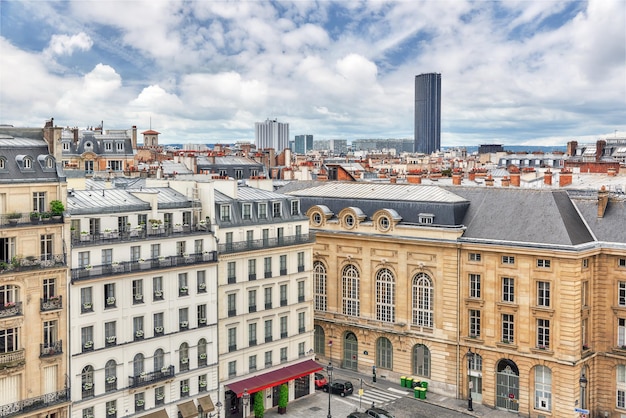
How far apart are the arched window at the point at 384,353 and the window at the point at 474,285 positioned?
1131cm

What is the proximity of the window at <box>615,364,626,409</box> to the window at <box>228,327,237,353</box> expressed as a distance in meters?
35.1

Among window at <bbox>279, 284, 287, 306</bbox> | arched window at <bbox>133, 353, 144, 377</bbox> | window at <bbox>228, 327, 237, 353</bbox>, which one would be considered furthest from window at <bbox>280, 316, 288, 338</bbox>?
arched window at <bbox>133, 353, 144, 377</bbox>

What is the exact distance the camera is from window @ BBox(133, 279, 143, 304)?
189 ft

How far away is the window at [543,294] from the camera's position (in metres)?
66.9

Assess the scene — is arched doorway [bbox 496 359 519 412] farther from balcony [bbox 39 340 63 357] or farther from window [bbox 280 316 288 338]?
balcony [bbox 39 340 63 357]

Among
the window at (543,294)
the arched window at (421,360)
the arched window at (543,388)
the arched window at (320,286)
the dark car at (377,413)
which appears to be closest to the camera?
the dark car at (377,413)

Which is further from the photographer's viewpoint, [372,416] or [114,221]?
[372,416]

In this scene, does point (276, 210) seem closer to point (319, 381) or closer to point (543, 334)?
point (319, 381)

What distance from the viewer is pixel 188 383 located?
6122 cm

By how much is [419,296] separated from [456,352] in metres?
6.67

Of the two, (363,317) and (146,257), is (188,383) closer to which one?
(146,257)

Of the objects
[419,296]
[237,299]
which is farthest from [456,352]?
A: [237,299]

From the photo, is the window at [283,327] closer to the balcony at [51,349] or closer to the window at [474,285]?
the window at [474,285]

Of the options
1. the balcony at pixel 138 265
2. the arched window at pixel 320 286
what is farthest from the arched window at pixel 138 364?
the arched window at pixel 320 286
